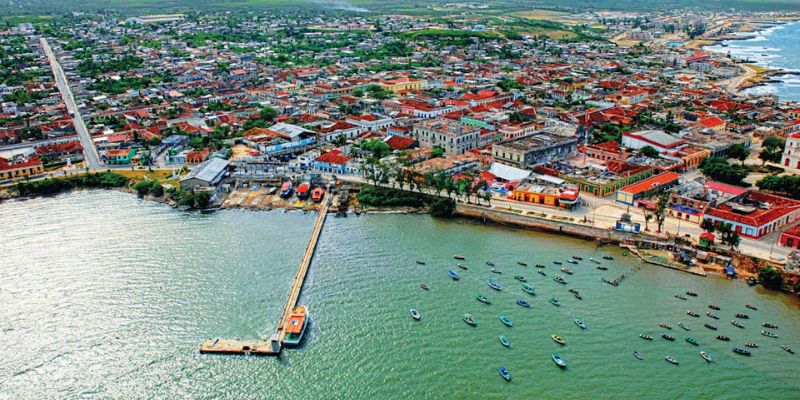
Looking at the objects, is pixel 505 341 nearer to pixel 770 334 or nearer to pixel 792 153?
pixel 770 334

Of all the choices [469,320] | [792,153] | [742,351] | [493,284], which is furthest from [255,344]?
[792,153]

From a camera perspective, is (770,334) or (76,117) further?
(76,117)

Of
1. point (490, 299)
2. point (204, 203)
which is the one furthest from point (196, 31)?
point (490, 299)

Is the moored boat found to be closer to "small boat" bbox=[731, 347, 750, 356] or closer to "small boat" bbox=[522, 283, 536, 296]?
"small boat" bbox=[522, 283, 536, 296]

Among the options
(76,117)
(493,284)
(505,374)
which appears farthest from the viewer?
(76,117)

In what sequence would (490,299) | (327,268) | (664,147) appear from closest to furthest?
(490,299) → (327,268) → (664,147)

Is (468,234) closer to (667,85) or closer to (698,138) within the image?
(698,138)

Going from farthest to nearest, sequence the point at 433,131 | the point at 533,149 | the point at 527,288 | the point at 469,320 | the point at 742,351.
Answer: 1. the point at 433,131
2. the point at 533,149
3. the point at 527,288
4. the point at 469,320
5. the point at 742,351
